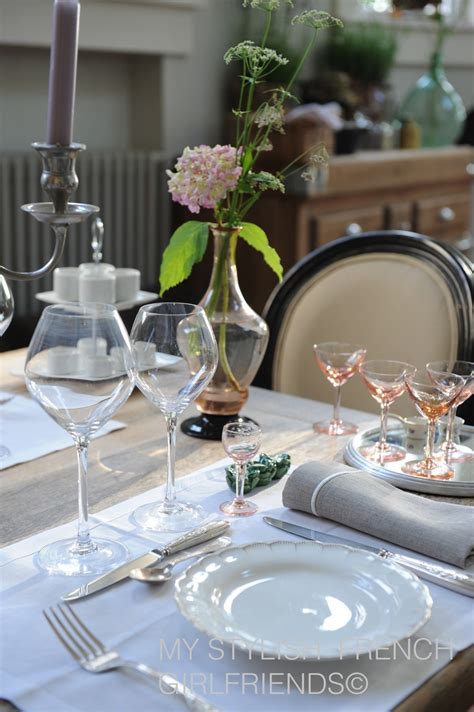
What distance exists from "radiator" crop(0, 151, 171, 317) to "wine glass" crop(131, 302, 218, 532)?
7.14 ft

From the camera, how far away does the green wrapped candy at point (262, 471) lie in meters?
0.98

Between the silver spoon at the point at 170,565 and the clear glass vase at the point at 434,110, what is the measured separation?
3281 mm

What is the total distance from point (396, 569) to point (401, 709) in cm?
15

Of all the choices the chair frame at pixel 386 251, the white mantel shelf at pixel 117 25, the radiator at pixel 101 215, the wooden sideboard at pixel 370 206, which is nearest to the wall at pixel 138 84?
the white mantel shelf at pixel 117 25

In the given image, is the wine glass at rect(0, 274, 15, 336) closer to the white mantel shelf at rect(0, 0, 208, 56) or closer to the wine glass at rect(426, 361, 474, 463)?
the wine glass at rect(426, 361, 474, 463)

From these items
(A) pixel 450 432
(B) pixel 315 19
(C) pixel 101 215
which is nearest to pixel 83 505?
(A) pixel 450 432

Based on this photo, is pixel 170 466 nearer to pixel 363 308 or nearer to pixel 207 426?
pixel 207 426

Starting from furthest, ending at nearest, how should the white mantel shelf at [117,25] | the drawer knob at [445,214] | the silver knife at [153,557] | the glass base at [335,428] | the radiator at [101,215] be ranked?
the drawer knob at [445,214]
the radiator at [101,215]
the white mantel shelf at [117,25]
the glass base at [335,428]
the silver knife at [153,557]

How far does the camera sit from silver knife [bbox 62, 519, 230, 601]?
75 centimetres

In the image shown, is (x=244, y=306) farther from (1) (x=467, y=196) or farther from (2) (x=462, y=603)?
(1) (x=467, y=196)

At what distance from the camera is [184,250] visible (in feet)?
3.70

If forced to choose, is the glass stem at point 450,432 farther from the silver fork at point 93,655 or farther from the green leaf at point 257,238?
the silver fork at point 93,655

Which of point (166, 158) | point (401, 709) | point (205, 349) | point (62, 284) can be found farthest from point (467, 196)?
point (401, 709)

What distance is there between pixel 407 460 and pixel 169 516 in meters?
0.32
